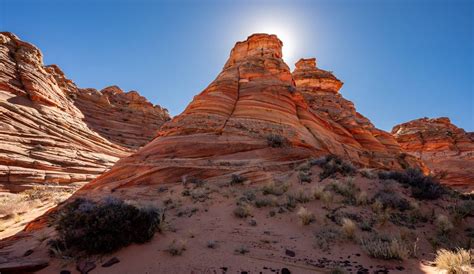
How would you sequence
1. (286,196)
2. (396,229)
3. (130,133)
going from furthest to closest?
(130,133) < (286,196) < (396,229)

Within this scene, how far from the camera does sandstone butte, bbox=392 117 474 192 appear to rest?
137 ft

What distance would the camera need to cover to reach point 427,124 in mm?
58094

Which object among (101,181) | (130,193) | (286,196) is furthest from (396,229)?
(101,181)

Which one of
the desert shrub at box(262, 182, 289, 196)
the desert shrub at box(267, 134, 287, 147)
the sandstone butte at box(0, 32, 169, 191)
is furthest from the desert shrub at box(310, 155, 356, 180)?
the sandstone butte at box(0, 32, 169, 191)

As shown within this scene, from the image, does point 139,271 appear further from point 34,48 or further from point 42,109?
point 34,48

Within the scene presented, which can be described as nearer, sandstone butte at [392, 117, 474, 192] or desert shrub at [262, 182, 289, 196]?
desert shrub at [262, 182, 289, 196]

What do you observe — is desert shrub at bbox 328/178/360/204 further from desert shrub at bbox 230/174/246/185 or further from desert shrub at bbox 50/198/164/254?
desert shrub at bbox 50/198/164/254

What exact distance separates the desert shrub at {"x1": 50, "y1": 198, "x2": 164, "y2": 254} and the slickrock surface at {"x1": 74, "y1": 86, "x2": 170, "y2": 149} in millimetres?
36902

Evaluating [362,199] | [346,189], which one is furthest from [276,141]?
[362,199]

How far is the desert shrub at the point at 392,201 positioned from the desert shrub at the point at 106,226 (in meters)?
8.11

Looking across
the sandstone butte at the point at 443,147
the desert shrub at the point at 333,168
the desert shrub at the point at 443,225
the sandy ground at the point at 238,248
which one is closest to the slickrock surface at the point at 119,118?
the desert shrub at the point at 333,168

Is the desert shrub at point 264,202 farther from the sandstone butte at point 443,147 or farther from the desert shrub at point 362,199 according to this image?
the sandstone butte at point 443,147

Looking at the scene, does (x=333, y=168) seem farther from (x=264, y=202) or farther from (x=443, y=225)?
(x=443, y=225)

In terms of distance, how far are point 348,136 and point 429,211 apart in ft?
55.3
